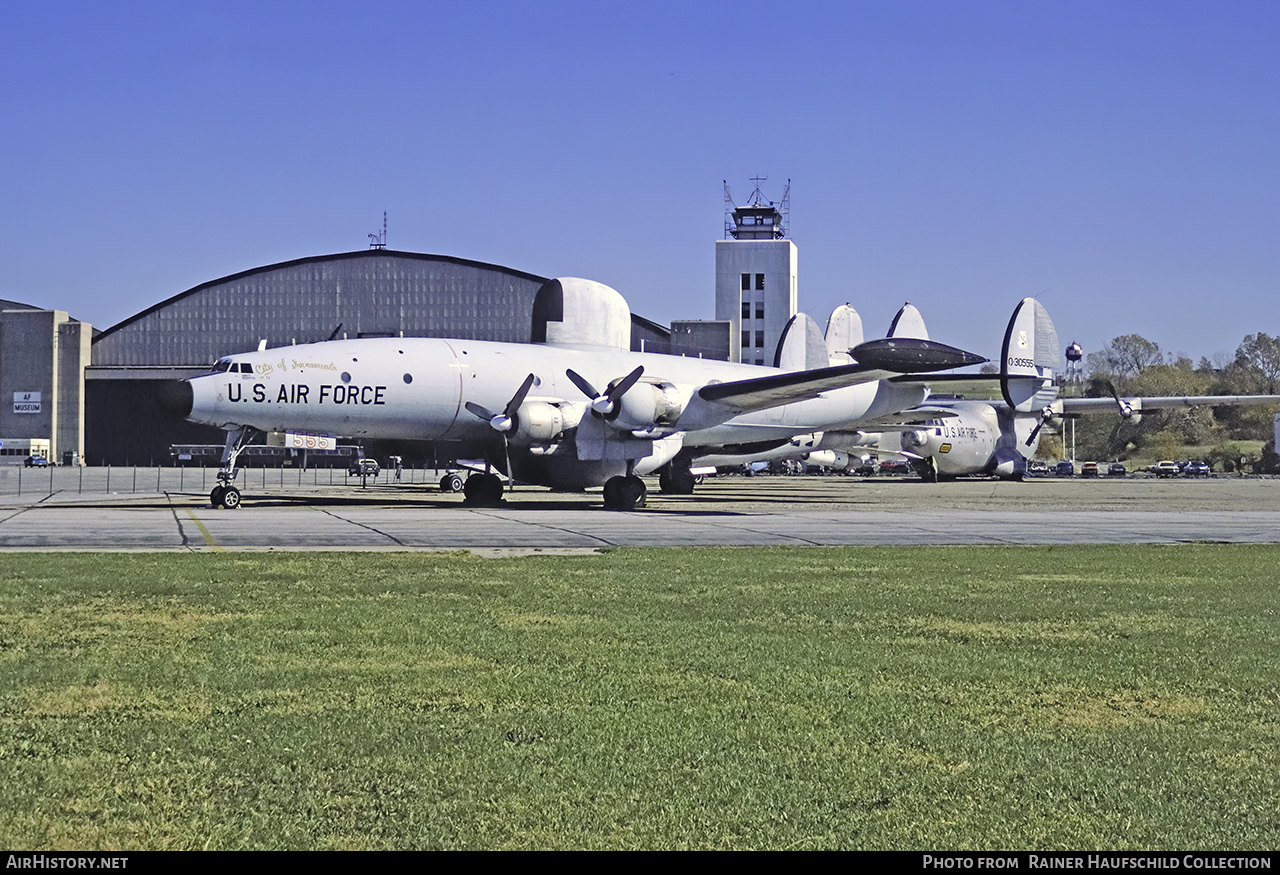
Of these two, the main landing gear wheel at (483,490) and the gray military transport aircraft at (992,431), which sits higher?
the gray military transport aircraft at (992,431)

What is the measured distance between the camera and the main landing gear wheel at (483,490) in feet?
112

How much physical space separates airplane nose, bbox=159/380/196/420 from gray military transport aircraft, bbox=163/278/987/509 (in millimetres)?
35

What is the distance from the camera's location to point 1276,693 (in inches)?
289

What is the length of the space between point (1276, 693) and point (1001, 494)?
135 feet

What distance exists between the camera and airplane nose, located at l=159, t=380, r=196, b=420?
96.6 ft

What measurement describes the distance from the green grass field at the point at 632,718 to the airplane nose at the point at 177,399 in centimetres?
1768

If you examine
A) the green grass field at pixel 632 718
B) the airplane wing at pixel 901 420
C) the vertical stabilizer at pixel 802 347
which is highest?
the vertical stabilizer at pixel 802 347

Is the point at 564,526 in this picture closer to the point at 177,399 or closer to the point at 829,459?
the point at 177,399

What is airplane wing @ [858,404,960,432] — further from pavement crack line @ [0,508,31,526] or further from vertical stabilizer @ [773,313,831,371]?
pavement crack line @ [0,508,31,526]

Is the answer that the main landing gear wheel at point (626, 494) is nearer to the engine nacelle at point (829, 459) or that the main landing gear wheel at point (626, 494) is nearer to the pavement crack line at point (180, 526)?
the pavement crack line at point (180, 526)

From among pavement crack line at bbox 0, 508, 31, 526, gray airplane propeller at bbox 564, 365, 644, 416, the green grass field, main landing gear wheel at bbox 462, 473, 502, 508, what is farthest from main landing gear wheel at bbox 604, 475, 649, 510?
the green grass field

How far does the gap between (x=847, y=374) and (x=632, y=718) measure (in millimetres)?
26510

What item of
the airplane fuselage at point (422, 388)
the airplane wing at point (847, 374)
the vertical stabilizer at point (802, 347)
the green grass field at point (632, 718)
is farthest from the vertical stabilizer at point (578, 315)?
the green grass field at point (632, 718)

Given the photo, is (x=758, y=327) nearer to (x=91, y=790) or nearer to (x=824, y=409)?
(x=824, y=409)
